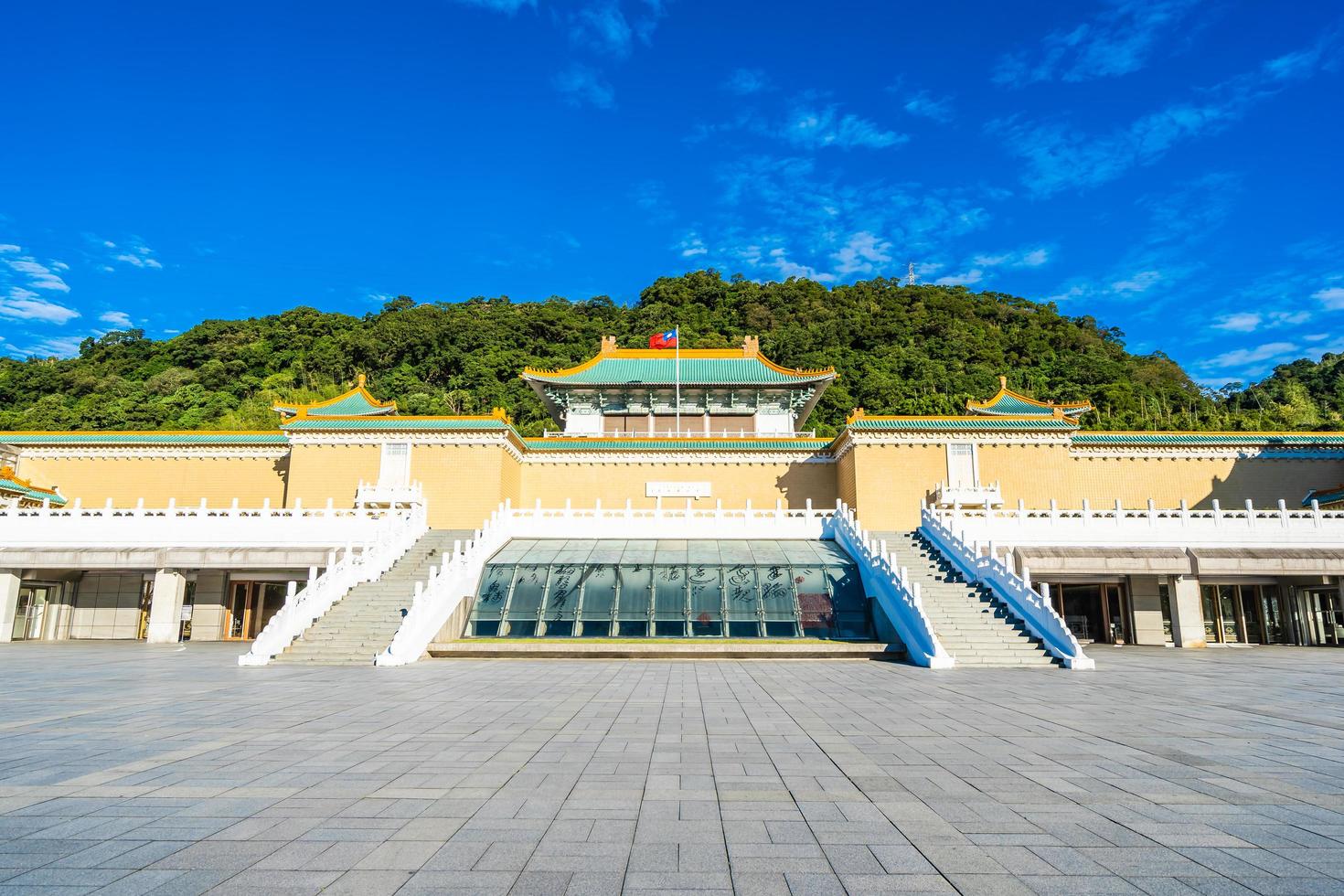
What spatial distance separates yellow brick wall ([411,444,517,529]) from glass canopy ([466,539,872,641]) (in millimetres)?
7104

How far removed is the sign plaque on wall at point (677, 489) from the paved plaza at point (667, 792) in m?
20.5

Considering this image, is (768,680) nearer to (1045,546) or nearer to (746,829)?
(746,829)

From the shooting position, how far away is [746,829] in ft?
16.2

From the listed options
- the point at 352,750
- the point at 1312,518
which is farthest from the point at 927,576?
the point at 352,750

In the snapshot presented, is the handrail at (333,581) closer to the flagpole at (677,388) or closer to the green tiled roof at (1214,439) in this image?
the flagpole at (677,388)

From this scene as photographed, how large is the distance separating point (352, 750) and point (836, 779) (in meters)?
4.72

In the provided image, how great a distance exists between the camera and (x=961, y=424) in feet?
97.3

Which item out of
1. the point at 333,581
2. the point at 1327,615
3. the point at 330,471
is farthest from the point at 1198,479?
the point at 330,471

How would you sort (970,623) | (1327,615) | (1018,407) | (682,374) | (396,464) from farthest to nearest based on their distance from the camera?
(682,374) → (1018,407) → (396,464) → (1327,615) → (970,623)

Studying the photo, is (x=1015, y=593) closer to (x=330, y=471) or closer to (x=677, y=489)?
(x=677, y=489)

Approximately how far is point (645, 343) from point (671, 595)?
52.2 meters

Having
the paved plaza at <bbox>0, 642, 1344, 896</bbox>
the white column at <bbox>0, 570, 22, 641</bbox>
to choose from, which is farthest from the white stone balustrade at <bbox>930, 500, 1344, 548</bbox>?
the white column at <bbox>0, 570, 22, 641</bbox>

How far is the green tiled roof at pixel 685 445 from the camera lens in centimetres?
3244

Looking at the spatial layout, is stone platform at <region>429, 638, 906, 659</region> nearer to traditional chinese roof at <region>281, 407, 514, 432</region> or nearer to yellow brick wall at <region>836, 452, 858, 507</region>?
yellow brick wall at <region>836, 452, 858, 507</region>
